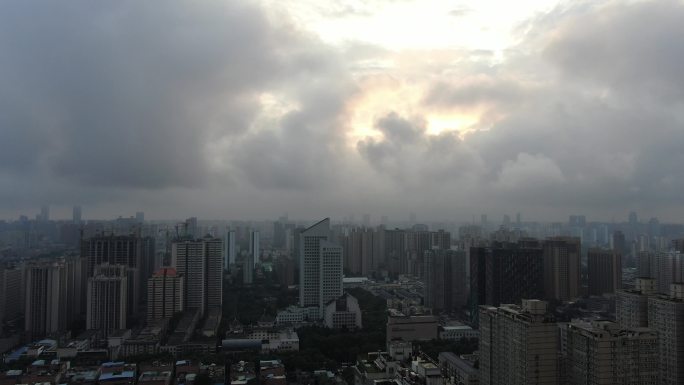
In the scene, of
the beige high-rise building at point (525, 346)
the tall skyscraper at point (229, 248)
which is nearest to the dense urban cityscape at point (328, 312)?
the beige high-rise building at point (525, 346)

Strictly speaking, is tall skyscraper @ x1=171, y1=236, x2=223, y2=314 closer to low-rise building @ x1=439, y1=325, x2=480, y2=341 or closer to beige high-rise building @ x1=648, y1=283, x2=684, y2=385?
low-rise building @ x1=439, y1=325, x2=480, y2=341

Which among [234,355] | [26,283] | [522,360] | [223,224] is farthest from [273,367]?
[223,224]

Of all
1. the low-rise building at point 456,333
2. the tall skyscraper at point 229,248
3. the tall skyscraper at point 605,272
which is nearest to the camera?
the low-rise building at point 456,333

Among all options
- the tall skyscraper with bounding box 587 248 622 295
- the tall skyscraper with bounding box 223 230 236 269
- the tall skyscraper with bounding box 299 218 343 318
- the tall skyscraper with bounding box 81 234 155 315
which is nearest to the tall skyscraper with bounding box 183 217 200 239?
the tall skyscraper with bounding box 81 234 155 315

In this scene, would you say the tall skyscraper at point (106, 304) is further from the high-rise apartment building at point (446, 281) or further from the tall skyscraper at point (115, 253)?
the high-rise apartment building at point (446, 281)

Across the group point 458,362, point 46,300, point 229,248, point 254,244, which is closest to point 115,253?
point 46,300

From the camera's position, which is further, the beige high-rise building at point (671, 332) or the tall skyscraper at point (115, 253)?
the tall skyscraper at point (115, 253)

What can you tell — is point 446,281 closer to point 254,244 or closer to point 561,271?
point 561,271
